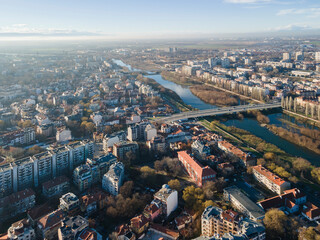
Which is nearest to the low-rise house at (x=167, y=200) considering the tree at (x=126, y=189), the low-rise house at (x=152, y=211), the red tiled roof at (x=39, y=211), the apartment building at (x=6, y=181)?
the low-rise house at (x=152, y=211)

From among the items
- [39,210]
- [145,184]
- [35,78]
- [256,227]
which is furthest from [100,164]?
[35,78]

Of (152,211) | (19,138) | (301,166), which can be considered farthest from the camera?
(19,138)

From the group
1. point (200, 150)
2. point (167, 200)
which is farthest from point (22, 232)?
point (200, 150)

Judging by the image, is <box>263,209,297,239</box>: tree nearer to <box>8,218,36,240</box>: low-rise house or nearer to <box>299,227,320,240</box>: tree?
<box>299,227,320,240</box>: tree

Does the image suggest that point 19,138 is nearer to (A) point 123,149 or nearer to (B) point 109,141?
(B) point 109,141

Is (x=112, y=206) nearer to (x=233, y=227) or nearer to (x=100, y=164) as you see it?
(x=100, y=164)
